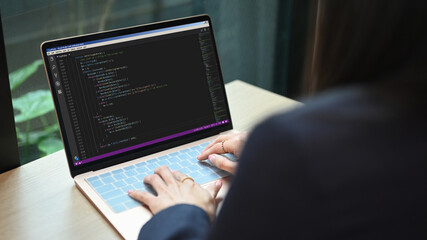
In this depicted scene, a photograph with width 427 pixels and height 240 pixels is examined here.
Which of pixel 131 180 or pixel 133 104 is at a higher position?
pixel 133 104

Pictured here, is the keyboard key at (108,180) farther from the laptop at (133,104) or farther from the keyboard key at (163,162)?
the keyboard key at (163,162)

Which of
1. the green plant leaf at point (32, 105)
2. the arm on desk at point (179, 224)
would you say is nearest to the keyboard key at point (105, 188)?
the arm on desk at point (179, 224)

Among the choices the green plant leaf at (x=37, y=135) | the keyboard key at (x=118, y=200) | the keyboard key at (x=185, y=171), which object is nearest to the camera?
the keyboard key at (x=118, y=200)

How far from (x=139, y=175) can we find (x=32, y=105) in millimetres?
737

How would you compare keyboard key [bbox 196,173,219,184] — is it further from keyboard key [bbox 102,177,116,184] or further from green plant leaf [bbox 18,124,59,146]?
green plant leaf [bbox 18,124,59,146]

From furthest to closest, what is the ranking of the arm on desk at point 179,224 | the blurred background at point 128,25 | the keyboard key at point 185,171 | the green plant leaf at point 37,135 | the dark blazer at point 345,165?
the green plant leaf at point 37,135 → the blurred background at point 128,25 → the keyboard key at point 185,171 → the arm on desk at point 179,224 → the dark blazer at point 345,165

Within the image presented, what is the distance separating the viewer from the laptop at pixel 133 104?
1.03 m

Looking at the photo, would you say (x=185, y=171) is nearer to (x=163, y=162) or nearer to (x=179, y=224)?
(x=163, y=162)

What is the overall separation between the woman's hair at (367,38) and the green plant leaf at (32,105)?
130 centimetres

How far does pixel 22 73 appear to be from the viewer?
5.07ft

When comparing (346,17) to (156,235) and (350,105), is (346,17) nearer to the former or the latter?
(350,105)

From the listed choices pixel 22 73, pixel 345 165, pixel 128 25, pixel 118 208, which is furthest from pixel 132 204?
pixel 128 25

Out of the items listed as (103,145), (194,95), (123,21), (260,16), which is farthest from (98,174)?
(260,16)

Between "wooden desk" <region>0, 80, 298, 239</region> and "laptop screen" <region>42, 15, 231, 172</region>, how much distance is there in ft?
0.28
